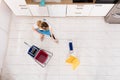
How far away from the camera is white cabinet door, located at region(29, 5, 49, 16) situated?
2424 millimetres

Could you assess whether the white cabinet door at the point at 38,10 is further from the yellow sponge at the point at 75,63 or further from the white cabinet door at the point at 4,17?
the yellow sponge at the point at 75,63

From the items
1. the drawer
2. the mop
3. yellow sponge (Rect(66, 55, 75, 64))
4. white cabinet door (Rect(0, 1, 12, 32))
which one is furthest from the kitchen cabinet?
white cabinet door (Rect(0, 1, 12, 32))

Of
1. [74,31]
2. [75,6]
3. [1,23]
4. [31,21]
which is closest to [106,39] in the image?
[74,31]

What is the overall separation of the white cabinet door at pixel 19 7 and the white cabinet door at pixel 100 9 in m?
1.05

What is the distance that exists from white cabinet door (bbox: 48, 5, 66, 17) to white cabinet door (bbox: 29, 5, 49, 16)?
0.08 metres

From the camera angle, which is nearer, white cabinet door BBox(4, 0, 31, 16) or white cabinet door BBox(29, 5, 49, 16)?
white cabinet door BBox(4, 0, 31, 16)

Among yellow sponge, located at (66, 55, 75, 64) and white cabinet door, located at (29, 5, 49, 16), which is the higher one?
white cabinet door, located at (29, 5, 49, 16)

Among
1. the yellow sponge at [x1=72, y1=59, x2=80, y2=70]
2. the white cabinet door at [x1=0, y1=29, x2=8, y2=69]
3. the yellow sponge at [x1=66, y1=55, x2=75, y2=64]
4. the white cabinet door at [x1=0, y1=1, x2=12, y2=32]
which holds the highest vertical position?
the white cabinet door at [x1=0, y1=1, x2=12, y2=32]

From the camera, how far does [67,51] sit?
8.38ft

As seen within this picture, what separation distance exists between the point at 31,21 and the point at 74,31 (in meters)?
0.76

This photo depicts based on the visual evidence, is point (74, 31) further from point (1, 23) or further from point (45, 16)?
point (1, 23)

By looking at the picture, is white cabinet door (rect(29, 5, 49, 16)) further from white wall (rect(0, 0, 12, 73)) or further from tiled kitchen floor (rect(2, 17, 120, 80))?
white wall (rect(0, 0, 12, 73))

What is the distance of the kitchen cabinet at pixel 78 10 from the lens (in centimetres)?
243

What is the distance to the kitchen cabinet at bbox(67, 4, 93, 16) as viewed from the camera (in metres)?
2.43
